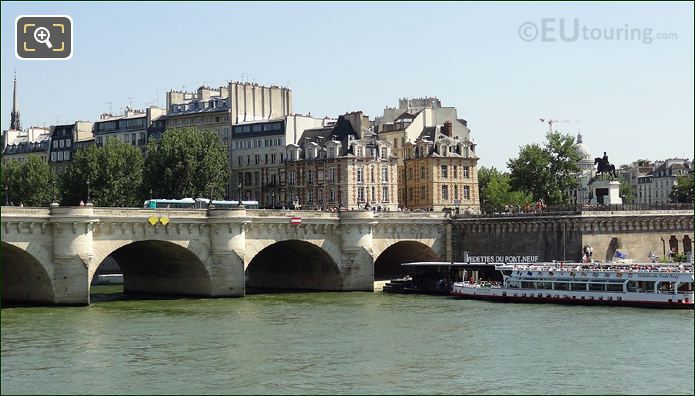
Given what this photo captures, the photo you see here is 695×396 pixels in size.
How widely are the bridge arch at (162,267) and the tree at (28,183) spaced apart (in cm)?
3096

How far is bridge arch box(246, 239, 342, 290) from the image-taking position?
2825 inches

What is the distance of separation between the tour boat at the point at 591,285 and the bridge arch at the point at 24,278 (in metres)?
25.5

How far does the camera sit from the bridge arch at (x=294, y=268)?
7175 centimetres

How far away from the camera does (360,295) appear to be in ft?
224

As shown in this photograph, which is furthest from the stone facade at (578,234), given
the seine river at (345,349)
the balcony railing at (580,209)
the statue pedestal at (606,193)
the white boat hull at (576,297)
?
the seine river at (345,349)

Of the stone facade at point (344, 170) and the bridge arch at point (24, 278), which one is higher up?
the stone facade at point (344, 170)

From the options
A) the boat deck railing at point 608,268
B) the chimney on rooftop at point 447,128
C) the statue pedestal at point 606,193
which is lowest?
the boat deck railing at point 608,268

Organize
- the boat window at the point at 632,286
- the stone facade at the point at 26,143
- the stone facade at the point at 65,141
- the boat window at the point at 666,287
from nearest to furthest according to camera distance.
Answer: the boat window at the point at 666,287 → the boat window at the point at 632,286 → the stone facade at the point at 65,141 → the stone facade at the point at 26,143

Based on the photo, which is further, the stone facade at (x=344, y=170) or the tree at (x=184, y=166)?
the stone facade at (x=344, y=170)

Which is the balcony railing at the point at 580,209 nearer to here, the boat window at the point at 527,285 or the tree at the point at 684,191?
the boat window at the point at 527,285

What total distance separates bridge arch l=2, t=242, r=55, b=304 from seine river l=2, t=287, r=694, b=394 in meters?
1.93

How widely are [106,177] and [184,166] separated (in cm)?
744

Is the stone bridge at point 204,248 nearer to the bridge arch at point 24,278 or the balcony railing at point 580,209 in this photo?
the bridge arch at point 24,278

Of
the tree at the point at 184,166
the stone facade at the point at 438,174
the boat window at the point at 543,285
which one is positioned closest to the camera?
the boat window at the point at 543,285
